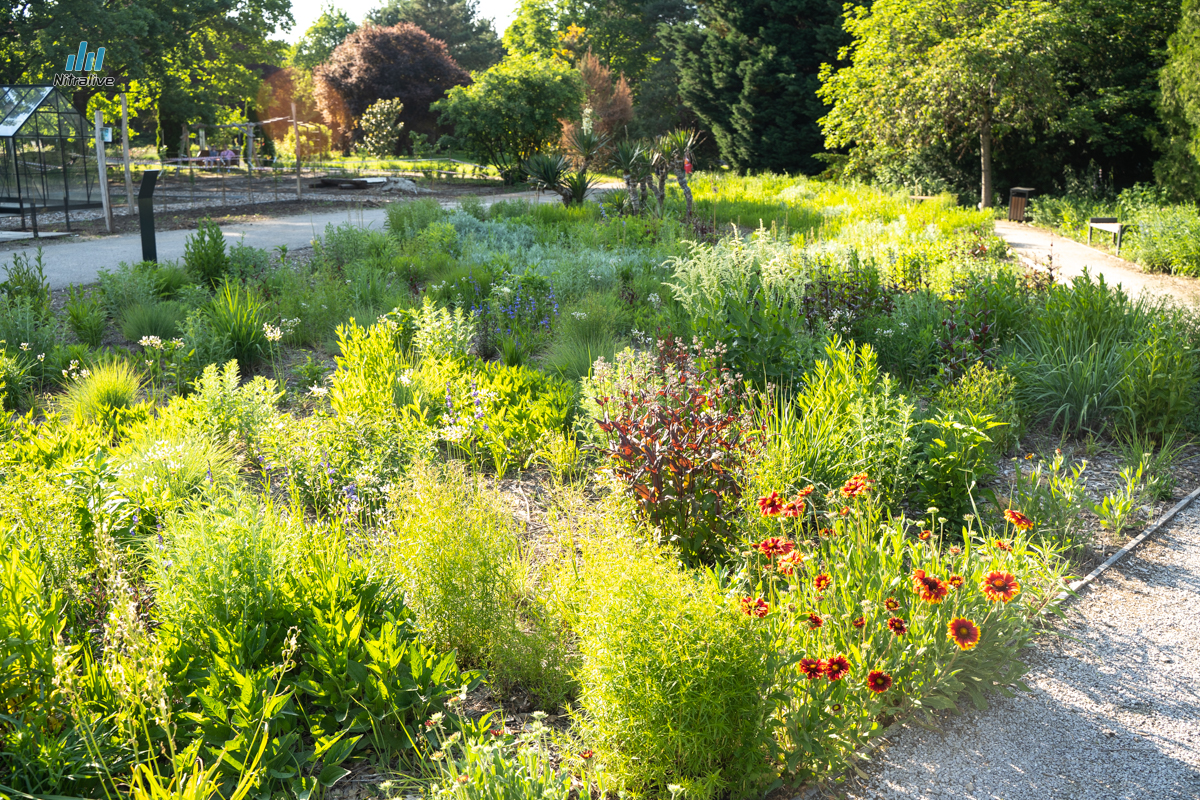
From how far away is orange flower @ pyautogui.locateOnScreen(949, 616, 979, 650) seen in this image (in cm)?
200

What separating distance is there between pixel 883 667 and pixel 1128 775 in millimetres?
706

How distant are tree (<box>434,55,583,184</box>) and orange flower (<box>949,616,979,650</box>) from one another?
903 inches

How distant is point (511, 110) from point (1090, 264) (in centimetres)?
1807

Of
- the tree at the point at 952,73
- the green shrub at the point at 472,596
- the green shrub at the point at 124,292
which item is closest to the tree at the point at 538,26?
the tree at the point at 952,73

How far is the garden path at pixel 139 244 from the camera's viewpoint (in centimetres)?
884

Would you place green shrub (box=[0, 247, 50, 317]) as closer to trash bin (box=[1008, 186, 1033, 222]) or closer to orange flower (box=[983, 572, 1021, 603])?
orange flower (box=[983, 572, 1021, 603])

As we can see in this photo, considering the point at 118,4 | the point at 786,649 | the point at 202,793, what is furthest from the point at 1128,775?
the point at 118,4

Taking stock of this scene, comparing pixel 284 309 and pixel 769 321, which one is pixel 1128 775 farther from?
pixel 284 309

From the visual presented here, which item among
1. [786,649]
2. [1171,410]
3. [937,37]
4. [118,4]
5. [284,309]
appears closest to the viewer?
[786,649]

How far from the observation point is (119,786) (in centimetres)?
197

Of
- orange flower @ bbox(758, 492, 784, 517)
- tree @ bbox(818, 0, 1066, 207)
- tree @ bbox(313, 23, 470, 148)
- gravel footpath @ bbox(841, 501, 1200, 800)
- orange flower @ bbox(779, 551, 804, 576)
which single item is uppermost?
tree @ bbox(313, 23, 470, 148)

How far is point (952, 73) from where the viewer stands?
48.3 feet

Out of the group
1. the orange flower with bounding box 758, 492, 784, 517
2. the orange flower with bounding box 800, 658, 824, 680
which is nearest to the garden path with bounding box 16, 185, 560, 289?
the orange flower with bounding box 758, 492, 784, 517

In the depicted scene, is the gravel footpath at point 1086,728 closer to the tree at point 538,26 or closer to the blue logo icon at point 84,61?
the blue logo icon at point 84,61
